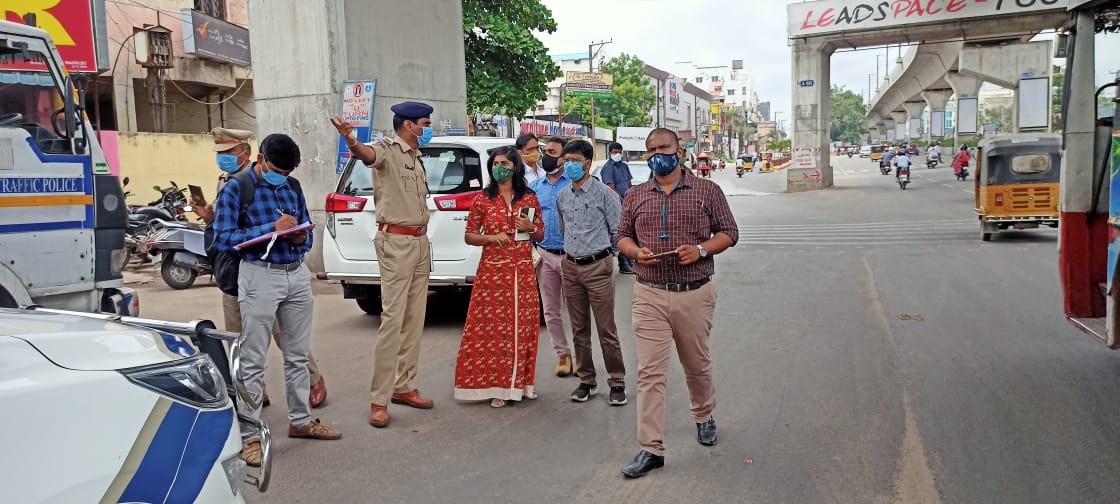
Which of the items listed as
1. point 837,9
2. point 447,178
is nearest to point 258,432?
point 447,178

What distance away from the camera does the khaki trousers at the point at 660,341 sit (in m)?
4.51

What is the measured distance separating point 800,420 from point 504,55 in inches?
603

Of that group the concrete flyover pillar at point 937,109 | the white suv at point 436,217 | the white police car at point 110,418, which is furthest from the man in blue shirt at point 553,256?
the concrete flyover pillar at point 937,109

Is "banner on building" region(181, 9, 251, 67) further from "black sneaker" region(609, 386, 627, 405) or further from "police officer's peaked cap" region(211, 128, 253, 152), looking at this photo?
"black sneaker" region(609, 386, 627, 405)

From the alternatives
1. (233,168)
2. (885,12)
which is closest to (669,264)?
(233,168)

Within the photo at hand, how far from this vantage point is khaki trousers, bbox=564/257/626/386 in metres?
5.96

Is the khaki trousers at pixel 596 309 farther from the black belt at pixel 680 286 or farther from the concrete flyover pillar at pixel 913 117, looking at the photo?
the concrete flyover pillar at pixel 913 117

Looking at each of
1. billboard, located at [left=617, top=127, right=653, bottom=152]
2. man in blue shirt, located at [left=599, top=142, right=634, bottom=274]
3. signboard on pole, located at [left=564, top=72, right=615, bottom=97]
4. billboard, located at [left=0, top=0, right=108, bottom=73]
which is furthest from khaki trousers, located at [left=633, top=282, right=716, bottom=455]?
billboard, located at [left=617, top=127, right=653, bottom=152]

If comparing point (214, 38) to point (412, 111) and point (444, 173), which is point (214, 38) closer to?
point (444, 173)

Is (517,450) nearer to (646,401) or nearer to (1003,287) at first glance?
(646,401)

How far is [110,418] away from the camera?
7.07 ft

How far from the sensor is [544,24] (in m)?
20.7

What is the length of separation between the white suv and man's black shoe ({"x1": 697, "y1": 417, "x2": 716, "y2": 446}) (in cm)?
365

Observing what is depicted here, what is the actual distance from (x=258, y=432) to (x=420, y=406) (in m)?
2.91
